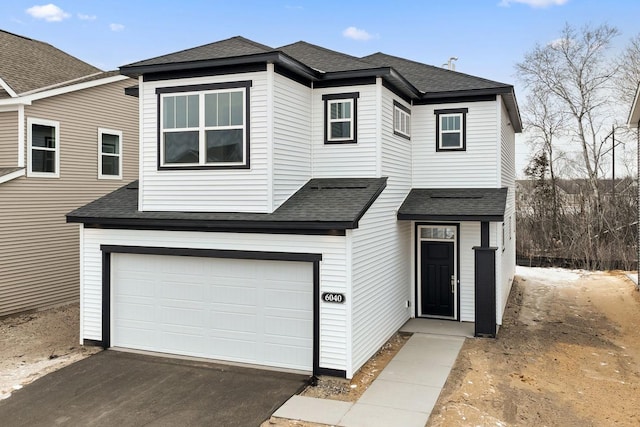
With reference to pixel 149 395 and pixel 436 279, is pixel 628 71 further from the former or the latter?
pixel 149 395

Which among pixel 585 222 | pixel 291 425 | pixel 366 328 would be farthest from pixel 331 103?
pixel 585 222

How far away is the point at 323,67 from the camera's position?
10.9 meters

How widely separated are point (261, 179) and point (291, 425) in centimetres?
415

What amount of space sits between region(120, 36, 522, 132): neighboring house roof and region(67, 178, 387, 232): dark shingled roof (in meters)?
2.16

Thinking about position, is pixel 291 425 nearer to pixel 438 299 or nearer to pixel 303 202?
pixel 303 202

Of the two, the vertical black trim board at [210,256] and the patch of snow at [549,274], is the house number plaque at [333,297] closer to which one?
the vertical black trim board at [210,256]

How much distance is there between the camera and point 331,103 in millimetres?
10617

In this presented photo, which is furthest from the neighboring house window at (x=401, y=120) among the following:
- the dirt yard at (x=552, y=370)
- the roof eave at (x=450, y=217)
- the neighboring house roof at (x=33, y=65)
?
the neighboring house roof at (x=33, y=65)

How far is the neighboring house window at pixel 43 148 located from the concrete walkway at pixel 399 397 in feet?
31.4

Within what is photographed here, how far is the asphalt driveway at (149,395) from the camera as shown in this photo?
6930mm

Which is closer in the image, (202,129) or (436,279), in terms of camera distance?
(202,129)

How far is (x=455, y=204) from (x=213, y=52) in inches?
238

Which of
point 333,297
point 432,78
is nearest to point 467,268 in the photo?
point 333,297

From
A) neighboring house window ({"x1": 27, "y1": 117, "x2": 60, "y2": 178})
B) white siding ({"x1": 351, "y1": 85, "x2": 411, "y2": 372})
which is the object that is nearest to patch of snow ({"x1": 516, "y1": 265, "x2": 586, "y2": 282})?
white siding ({"x1": 351, "y1": 85, "x2": 411, "y2": 372})
